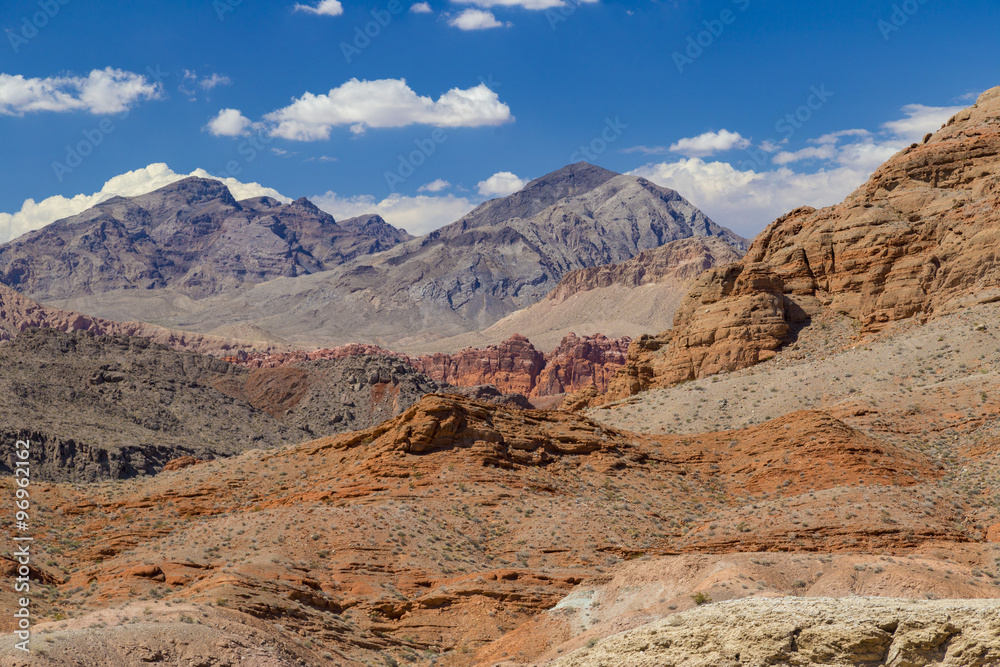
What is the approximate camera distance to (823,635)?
11.8 m

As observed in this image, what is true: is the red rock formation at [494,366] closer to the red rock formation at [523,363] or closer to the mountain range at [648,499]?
the red rock formation at [523,363]

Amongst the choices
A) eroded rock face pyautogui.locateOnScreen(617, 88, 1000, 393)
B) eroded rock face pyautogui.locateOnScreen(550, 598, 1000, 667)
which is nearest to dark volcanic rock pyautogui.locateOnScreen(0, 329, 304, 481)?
eroded rock face pyautogui.locateOnScreen(617, 88, 1000, 393)

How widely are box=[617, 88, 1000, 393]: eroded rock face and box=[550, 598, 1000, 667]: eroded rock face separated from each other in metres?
41.1

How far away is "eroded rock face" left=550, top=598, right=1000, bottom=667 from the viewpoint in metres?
11.2

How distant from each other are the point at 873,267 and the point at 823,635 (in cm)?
4579

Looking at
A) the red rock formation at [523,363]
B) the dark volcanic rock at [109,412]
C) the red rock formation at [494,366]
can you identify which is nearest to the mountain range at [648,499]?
the dark volcanic rock at [109,412]

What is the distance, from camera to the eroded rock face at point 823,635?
36.7 feet

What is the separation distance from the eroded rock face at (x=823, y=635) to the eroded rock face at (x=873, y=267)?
41.1 metres

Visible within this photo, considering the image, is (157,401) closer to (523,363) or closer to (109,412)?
(109,412)

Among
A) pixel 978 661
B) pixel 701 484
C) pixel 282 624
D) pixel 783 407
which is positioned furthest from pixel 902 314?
pixel 978 661

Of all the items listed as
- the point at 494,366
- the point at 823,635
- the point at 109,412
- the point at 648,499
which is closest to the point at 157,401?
the point at 109,412

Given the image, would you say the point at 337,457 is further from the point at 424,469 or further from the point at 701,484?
the point at 701,484

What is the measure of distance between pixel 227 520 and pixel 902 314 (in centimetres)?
3706

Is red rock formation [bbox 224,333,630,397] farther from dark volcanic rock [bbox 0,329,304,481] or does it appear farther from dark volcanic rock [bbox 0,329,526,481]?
dark volcanic rock [bbox 0,329,304,481]
